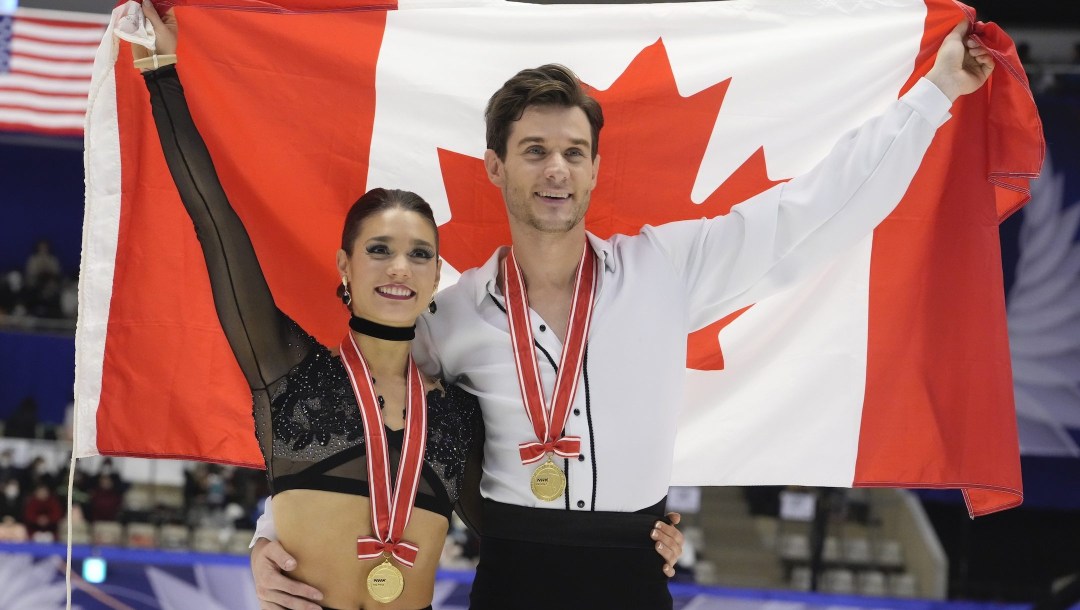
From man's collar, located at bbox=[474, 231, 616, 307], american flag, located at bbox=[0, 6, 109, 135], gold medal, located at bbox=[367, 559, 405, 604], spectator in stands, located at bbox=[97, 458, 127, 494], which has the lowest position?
spectator in stands, located at bbox=[97, 458, 127, 494]

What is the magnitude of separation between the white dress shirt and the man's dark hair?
30 cm

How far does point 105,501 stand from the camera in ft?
31.9

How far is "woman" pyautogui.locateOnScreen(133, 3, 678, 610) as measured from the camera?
8.19ft

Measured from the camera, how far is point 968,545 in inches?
396

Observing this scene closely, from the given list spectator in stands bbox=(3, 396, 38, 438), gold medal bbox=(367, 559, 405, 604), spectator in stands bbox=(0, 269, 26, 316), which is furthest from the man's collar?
spectator in stands bbox=(0, 269, 26, 316)

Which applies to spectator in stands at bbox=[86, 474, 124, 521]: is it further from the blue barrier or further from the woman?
the woman

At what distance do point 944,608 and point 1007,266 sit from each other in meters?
3.70

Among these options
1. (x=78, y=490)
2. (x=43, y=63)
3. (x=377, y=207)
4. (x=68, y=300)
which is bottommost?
(x=78, y=490)

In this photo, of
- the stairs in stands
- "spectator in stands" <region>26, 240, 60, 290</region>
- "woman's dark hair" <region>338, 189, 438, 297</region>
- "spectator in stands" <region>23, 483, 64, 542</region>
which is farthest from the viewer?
"spectator in stands" <region>26, 240, 60, 290</region>

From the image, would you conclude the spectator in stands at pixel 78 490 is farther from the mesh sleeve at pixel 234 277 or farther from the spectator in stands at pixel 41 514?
the mesh sleeve at pixel 234 277

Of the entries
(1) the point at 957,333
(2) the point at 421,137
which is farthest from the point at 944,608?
(2) the point at 421,137

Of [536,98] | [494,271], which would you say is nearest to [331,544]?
[494,271]

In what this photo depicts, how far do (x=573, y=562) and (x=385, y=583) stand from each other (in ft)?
1.40

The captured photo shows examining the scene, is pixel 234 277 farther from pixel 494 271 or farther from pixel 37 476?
pixel 37 476
